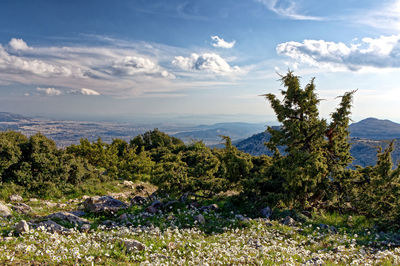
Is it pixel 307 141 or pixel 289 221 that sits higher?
pixel 307 141

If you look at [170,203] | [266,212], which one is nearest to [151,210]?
[170,203]

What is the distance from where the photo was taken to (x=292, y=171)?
14883mm

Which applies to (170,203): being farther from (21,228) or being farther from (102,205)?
(21,228)

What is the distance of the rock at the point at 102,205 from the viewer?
46.7ft

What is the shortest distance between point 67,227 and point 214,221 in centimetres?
715

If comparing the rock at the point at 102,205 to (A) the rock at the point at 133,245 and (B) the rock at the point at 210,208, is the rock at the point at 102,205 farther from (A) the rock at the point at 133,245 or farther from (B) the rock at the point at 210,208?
(A) the rock at the point at 133,245

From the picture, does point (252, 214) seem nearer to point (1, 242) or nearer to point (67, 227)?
point (67, 227)

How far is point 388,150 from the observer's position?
15531mm

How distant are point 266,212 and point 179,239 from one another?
23.1 ft

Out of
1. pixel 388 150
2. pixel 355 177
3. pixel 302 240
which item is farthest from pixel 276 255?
pixel 388 150

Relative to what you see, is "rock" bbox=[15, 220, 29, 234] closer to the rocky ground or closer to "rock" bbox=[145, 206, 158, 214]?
the rocky ground

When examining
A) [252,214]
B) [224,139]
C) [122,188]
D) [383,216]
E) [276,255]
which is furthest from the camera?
[122,188]

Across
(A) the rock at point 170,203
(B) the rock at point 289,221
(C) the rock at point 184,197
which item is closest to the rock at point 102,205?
(A) the rock at point 170,203

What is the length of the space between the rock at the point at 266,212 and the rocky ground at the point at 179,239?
0.06 metres
